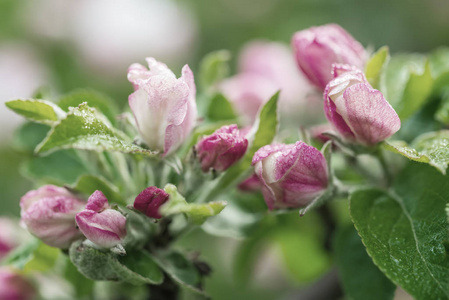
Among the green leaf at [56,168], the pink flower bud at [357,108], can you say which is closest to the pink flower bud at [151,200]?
the pink flower bud at [357,108]

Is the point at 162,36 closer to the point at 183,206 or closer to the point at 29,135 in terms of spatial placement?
the point at 29,135

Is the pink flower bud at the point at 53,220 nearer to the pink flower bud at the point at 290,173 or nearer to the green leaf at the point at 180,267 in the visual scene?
the green leaf at the point at 180,267

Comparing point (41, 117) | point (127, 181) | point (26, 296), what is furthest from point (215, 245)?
point (41, 117)

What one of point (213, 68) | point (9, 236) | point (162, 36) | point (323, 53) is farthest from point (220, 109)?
point (162, 36)

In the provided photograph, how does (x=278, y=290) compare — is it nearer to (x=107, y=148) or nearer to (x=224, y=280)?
(x=224, y=280)

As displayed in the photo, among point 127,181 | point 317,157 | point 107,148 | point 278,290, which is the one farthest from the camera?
point 278,290
